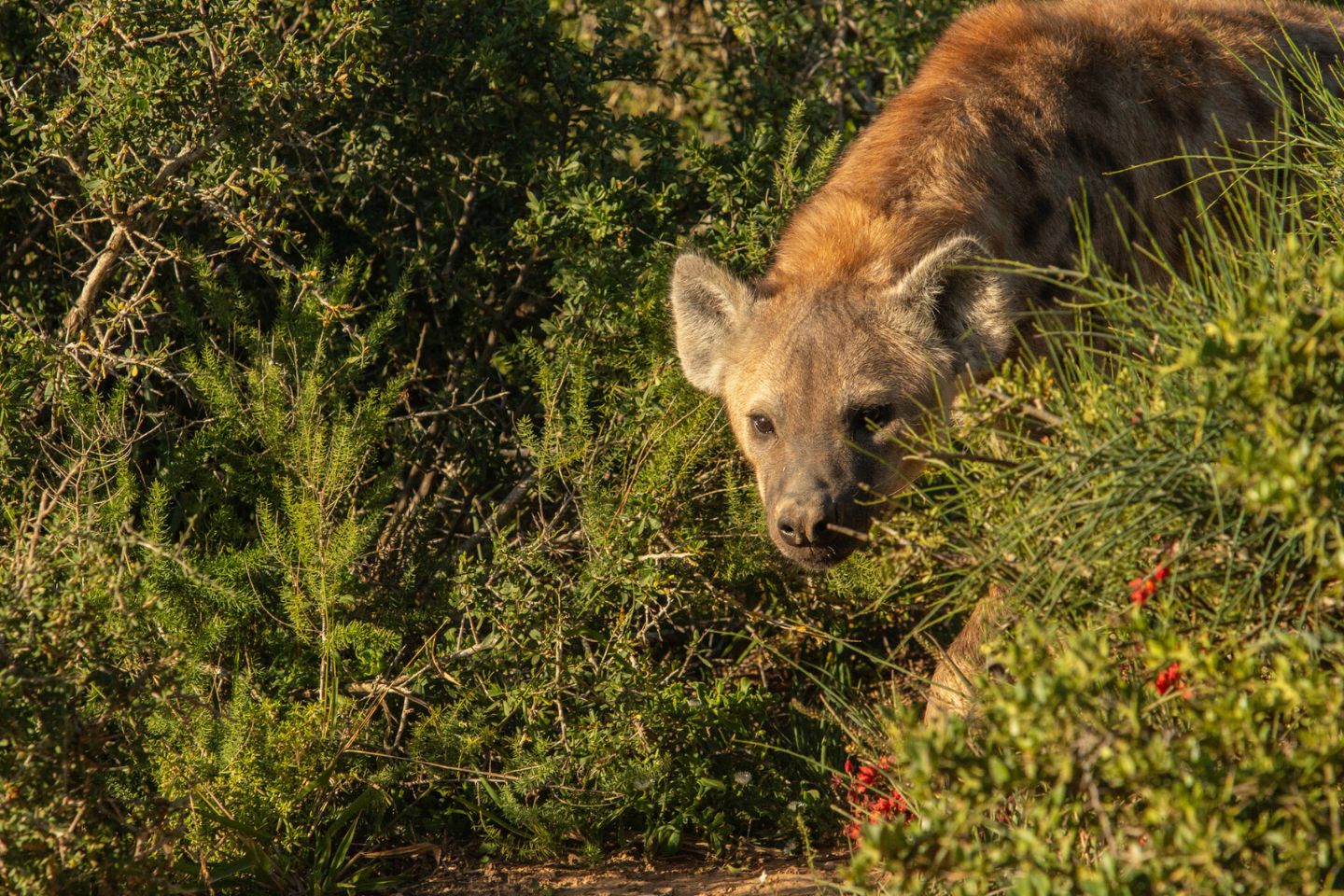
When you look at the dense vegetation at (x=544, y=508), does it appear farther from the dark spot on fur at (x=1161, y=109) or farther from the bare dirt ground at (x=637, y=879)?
the dark spot on fur at (x=1161, y=109)

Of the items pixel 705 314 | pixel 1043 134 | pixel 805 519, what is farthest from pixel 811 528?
pixel 1043 134

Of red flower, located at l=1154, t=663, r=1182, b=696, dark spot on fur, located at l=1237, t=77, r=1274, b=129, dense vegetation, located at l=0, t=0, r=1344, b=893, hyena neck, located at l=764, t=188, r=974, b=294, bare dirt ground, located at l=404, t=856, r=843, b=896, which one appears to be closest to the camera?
dense vegetation, located at l=0, t=0, r=1344, b=893

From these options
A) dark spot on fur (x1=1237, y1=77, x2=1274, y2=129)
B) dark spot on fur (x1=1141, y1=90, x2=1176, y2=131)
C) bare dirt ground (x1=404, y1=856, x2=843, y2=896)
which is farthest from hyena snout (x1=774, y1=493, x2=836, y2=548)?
dark spot on fur (x1=1237, y1=77, x2=1274, y2=129)

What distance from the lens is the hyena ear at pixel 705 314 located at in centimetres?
404

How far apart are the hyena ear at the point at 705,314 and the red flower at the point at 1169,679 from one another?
6.27 feet

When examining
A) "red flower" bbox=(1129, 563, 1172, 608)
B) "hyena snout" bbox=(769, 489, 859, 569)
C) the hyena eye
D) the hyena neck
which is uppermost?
the hyena neck

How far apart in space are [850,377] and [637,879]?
Result: 1.43 m

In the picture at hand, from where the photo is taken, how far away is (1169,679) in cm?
243

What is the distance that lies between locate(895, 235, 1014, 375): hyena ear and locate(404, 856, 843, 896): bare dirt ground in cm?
142

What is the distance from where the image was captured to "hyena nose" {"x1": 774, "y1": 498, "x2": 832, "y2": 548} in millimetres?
3504

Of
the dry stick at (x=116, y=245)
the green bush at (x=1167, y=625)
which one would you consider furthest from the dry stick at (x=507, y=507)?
the green bush at (x=1167, y=625)

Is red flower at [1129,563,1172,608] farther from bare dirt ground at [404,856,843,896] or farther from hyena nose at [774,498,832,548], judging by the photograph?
bare dirt ground at [404,856,843,896]

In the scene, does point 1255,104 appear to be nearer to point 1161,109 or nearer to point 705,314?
point 1161,109

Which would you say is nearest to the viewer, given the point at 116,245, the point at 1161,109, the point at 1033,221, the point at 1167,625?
the point at 1167,625
